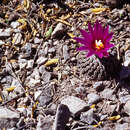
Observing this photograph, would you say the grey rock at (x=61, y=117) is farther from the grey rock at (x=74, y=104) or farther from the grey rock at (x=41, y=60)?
the grey rock at (x=41, y=60)

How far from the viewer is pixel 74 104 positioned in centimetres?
230

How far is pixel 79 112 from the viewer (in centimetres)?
229

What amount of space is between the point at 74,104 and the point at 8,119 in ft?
1.90

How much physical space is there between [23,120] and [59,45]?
32.9 inches

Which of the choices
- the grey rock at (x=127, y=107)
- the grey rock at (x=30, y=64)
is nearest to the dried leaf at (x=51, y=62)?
the grey rock at (x=30, y=64)

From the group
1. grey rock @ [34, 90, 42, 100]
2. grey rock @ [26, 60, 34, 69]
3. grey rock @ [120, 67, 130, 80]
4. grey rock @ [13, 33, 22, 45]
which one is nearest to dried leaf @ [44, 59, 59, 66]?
grey rock @ [26, 60, 34, 69]

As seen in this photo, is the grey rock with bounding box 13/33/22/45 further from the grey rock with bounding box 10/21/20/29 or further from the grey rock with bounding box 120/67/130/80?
the grey rock with bounding box 120/67/130/80

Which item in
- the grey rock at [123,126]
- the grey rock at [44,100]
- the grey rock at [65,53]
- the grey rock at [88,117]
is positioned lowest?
the grey rock at [123,126]

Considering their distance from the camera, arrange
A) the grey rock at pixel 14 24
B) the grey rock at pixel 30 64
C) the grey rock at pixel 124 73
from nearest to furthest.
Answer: the grey rock at pixel 124 73 < the grey rock at pixel 30 64 < the grey rock at pixel 14 24

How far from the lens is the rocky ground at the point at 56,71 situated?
2277 mm

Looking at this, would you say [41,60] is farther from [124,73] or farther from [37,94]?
[124,73]

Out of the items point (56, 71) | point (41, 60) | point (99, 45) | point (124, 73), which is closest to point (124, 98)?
point (124, 73)

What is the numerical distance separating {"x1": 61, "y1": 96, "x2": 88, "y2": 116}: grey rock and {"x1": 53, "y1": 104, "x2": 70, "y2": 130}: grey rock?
0.05 meters

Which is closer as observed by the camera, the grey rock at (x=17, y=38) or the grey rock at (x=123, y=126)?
the grey rock at (x=123, y=126)
